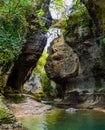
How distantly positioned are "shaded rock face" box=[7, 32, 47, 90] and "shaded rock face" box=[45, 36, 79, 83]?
15.9ft

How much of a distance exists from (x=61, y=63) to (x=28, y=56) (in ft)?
20.5

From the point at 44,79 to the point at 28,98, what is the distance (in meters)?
23.1

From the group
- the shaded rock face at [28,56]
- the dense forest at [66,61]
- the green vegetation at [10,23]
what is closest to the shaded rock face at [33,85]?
the dense forest at [66,61]

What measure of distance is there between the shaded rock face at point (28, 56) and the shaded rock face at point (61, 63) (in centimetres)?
483

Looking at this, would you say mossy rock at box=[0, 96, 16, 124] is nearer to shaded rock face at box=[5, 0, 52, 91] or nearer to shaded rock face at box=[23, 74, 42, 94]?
shaded rock face at box=[5, 0, 52, 91]

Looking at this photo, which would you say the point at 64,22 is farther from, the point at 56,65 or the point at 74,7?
the point at 56,65

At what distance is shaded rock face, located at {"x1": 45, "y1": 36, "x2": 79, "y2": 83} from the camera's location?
106 ft

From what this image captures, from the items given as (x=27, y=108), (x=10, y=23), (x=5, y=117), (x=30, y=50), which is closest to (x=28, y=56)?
(x=30, y=50)

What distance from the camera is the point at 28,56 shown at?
28422 millimetres

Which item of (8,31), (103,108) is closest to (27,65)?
(103,108)

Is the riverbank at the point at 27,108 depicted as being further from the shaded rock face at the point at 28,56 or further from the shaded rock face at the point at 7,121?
the shaded rock face at the point at 7,121

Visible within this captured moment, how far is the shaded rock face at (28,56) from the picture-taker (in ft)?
92.2

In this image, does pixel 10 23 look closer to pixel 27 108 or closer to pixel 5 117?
pixel 5 117

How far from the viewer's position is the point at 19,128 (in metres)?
11.2
